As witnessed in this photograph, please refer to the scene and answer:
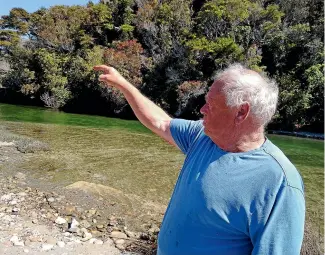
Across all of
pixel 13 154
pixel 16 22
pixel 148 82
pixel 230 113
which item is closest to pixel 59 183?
pixel 13 154

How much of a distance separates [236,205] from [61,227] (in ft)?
12.2

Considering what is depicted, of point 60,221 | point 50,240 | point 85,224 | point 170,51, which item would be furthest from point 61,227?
point 170,51

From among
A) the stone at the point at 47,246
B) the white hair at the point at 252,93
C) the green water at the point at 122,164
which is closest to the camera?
the white hair at the point at 252,93

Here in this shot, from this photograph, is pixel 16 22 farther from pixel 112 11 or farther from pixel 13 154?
pixel 13 154

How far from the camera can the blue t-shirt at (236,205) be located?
1.26 meters

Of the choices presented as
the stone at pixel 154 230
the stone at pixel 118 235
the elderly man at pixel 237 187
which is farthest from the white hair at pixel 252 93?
the stone at pixel 154 230

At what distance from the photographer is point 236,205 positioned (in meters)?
1.35

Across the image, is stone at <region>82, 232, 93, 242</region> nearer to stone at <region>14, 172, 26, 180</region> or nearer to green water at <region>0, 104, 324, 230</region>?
green water at <region>0, 104, 324, 230</region>

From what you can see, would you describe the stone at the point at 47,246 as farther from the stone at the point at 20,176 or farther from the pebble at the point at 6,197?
the stone at the point at 20,176

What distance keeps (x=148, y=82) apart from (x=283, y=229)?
1029 inches

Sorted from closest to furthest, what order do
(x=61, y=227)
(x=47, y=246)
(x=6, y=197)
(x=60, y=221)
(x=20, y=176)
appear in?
(x=47, y=246), (x=61, y=227), (x=60, y=221), (x=6, y=197), (x=20, y=176)

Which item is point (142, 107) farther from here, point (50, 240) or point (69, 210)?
point (69, 210)

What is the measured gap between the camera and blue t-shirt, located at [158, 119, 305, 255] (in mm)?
1265

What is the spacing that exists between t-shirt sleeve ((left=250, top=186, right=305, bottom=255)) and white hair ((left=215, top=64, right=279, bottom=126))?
340 mm
